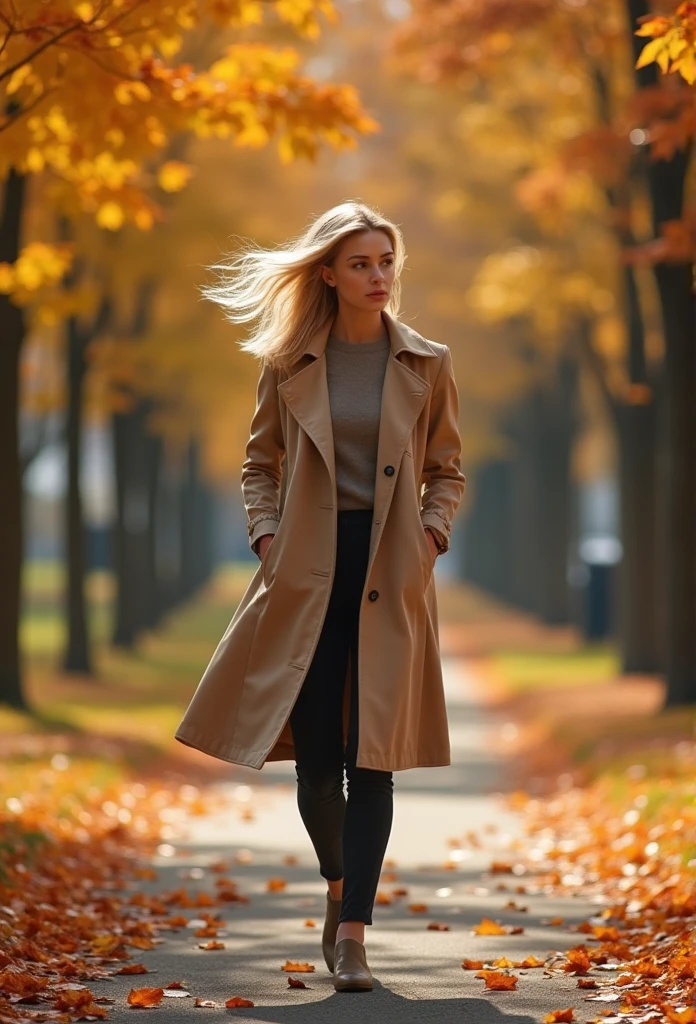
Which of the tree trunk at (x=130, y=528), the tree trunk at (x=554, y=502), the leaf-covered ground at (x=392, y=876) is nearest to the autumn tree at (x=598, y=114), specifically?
the leaf-covered ground at (x=392, y=876)

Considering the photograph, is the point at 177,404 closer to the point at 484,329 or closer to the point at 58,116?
the point at 484,329

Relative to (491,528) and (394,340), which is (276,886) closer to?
(394,340)

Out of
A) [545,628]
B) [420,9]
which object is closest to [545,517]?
[545,628]

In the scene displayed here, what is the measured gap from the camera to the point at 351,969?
5152 mm

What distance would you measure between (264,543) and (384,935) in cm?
183

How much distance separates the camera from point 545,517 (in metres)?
31.0

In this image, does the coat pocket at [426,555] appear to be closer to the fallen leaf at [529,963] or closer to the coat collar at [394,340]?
the coat collar at [394,340]

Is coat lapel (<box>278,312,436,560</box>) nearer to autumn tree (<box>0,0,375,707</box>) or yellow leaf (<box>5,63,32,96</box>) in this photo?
autumn tree (<box>0,0,375,707</box>)

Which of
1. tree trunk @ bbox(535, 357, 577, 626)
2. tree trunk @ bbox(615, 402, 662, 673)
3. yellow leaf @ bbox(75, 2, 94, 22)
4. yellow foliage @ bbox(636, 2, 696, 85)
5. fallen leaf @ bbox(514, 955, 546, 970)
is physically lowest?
fallen leaf @ bbox(514, 955, 546, 970)

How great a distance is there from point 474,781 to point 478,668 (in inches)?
495

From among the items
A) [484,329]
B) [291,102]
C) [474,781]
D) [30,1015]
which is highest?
[484,329]

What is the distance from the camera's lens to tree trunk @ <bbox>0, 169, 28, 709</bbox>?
13.6 meters

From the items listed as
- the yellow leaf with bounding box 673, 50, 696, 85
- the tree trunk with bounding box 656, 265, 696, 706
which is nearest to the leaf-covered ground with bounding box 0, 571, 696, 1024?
the tree trunk with bounding box 656, 265, 696, 706

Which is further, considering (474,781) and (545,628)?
(545,628)
